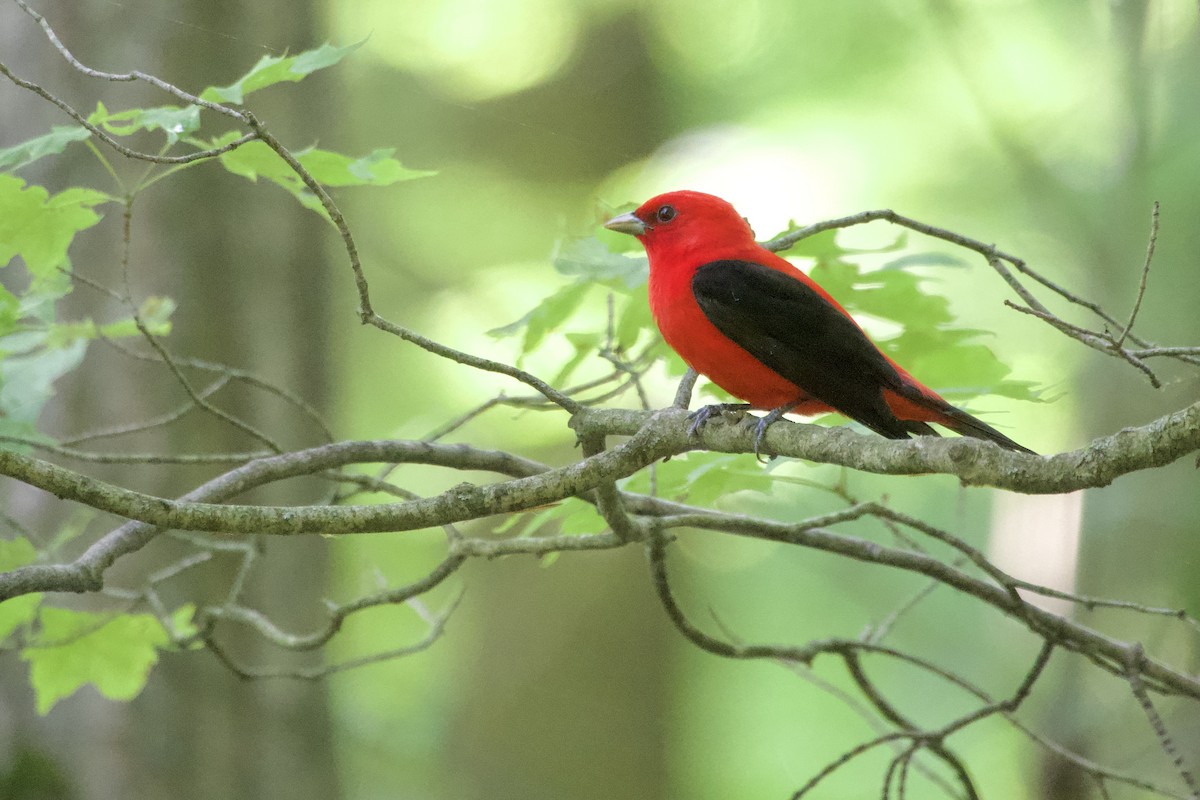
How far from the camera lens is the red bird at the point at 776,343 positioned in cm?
133

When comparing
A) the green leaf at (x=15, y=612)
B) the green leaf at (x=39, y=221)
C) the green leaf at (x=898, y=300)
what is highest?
the green leaf at (x=39, y=221)

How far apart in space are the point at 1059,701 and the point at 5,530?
2.58 meters

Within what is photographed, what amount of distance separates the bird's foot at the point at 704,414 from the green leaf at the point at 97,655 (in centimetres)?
89

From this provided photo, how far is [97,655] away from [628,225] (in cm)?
103

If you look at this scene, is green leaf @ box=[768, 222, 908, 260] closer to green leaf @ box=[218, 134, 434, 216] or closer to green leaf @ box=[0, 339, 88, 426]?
green leaf @ box=[218, 134, 434, 216]

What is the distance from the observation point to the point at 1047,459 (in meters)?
0.70

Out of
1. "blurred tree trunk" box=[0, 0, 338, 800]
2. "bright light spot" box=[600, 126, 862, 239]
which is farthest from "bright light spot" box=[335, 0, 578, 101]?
"blurred tree trunk" box=[0, 0, 338, 800]

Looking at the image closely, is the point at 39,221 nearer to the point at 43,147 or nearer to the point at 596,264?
the point at 43,147

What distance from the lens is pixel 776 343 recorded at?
4.71 feet

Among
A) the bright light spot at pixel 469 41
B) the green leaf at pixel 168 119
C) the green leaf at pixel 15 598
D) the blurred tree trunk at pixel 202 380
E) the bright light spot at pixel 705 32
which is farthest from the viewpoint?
the bright light spot at pixel 705 32

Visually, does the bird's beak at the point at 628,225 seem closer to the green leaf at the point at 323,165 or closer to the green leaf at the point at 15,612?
the green leaf at the point at 323,165

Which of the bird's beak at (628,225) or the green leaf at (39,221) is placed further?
the bird's beak at (628,225)

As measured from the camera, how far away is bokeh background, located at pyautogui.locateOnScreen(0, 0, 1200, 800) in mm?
2084

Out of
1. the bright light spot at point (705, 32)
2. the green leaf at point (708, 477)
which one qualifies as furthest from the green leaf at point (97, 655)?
the bright light spot at point (705, 32)
